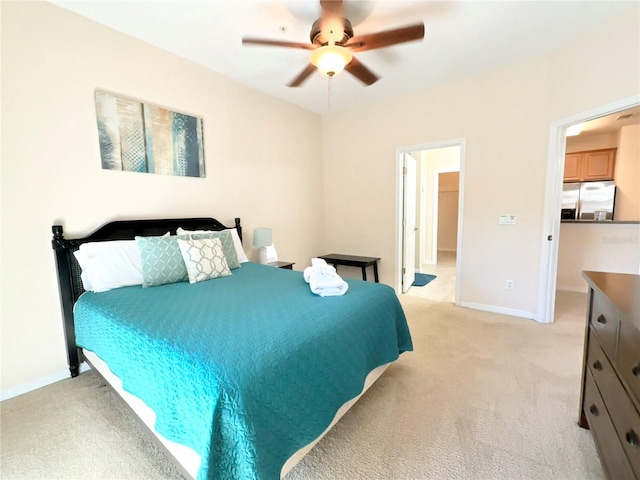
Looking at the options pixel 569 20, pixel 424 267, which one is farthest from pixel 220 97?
pixel 424 267

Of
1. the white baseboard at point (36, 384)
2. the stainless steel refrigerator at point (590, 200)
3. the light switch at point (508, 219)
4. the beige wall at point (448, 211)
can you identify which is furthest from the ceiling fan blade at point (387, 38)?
the beige wall at point (448, 211)

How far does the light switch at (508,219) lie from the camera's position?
321 centimetres

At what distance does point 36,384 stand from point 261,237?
2215mm

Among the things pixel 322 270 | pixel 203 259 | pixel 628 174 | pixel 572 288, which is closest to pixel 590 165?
pixel 628 174

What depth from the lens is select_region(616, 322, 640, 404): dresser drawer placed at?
3.13ft

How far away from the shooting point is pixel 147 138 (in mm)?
2621

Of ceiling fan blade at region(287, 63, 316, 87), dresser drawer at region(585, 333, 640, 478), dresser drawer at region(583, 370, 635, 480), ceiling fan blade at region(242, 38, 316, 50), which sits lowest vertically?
dresser drawer at region(583, 370, 635, 480)

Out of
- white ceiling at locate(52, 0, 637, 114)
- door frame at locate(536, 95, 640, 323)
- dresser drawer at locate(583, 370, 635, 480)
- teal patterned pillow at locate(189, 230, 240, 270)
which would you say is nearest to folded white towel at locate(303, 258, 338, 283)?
teal patterned pillow at locate(189, 230, 240, 270)

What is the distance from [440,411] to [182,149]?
10.4 ft

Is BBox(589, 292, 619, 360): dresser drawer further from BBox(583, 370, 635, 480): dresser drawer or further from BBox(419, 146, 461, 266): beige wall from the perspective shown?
BBox(419, 146, 461, 266): beige wall

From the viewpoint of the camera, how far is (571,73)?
2.66 m

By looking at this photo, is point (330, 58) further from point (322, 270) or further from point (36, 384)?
point (36, 384)

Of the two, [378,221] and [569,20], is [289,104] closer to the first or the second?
[378,221]

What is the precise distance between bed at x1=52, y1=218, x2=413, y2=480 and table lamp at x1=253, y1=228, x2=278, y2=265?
3.69ft
